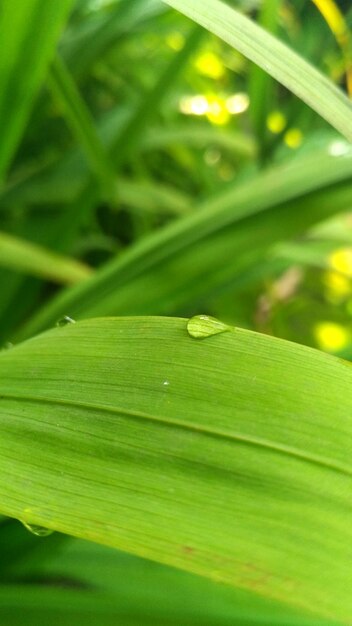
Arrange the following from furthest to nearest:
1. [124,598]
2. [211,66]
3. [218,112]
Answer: [211,66] < [218,112] < [124,598]

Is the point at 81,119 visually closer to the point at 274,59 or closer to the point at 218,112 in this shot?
the point at 274,59

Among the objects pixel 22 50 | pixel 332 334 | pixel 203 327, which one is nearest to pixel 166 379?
pixel 203 327

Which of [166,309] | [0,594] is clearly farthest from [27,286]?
[0,594]

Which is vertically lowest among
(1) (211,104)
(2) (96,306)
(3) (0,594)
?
(3) (0,594)

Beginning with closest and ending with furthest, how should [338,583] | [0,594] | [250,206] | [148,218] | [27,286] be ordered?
[338,583], [0,594], [250,206], [27,286], [148,218]

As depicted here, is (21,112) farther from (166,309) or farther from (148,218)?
(148,218)

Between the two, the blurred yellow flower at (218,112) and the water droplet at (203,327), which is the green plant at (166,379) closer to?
the water droplet at (203,327)

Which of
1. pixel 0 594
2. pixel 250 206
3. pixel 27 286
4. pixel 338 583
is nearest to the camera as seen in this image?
pixel 338 583

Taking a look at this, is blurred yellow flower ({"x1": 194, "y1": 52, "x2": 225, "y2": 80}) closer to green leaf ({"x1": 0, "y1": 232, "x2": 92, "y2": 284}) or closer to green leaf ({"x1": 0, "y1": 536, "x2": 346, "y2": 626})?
green leaf ({"x1": 0, "y1": 232, "x2": 92, "y2": 284})
